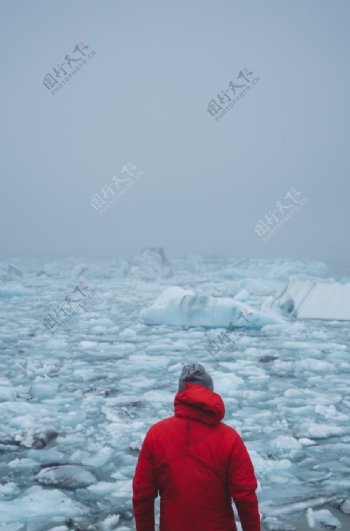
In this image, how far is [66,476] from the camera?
3.22 metres

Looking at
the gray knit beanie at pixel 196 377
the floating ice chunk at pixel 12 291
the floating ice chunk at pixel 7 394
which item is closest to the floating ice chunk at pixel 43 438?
the floating ice chunk at pixel 7 394

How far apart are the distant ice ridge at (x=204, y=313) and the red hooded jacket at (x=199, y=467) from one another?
7.50 m

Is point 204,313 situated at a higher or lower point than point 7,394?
higher

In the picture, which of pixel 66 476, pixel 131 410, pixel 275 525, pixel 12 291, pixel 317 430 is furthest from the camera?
pixel 12 291

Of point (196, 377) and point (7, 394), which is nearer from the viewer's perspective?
point (196, 377)

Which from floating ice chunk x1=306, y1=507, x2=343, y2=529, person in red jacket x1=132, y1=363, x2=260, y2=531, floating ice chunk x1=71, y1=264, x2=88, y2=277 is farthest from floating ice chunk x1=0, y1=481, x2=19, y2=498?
floating ice chunk x1=71, y1=264, x2=88, y2=277

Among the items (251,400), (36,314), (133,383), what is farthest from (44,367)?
(36,314)

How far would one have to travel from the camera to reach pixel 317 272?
25.4m

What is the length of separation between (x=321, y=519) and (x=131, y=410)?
89.0 inches

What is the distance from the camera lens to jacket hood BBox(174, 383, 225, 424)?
1.73 m

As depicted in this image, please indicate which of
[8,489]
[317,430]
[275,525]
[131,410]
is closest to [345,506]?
[275,525]

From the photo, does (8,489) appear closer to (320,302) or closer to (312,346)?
(312,346)

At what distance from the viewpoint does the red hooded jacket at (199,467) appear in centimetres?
176

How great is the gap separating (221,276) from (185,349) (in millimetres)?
17099
